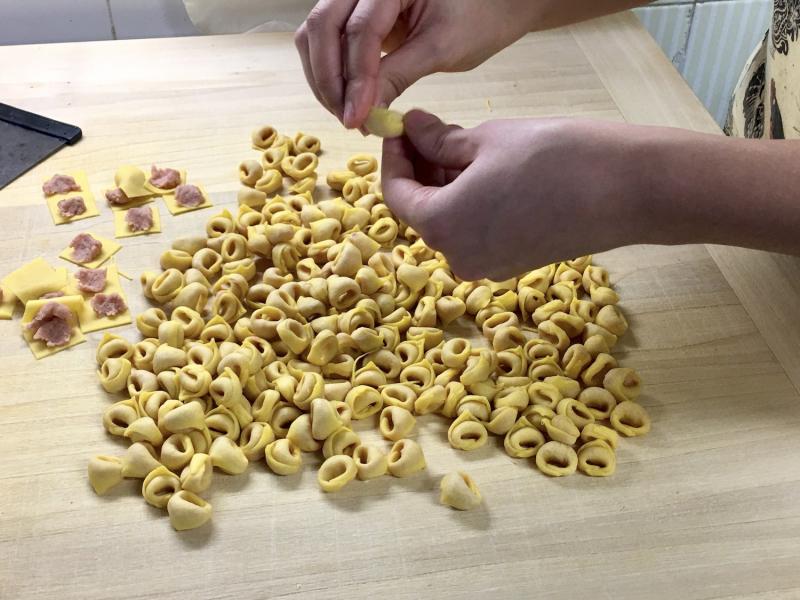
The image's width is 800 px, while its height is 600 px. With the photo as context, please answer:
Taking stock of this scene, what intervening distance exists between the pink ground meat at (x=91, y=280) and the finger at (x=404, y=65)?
375 millimetres

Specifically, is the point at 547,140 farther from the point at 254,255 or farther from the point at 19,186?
the point at 19,186

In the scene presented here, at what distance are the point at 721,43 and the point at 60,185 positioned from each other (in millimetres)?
1301

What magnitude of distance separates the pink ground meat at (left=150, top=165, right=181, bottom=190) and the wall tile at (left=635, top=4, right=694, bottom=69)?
3.23ft

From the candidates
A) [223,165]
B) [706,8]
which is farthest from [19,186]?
[706,8]

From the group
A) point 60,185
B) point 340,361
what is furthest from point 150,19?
point 340,361

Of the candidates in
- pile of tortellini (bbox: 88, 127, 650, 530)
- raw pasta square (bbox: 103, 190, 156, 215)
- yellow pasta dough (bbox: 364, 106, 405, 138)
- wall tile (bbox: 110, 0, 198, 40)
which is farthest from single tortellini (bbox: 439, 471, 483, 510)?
wall tile (bbox: 110, 0, 198, 40)

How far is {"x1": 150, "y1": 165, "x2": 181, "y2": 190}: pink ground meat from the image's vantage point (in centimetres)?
108

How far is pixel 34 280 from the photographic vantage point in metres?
0.95

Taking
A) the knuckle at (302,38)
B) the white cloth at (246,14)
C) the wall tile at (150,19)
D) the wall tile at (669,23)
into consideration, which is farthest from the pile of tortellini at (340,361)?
the wall tile at (669,23)

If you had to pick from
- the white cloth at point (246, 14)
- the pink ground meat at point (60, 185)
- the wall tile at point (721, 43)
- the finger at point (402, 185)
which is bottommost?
the wall tile at point (721, 43)

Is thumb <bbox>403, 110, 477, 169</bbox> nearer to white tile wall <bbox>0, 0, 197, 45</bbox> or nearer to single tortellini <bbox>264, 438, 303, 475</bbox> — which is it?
single tortellini <bbox>264, 438, 303, 475</bbox>

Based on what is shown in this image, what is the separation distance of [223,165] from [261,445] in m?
0.46

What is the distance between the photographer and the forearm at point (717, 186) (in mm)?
687

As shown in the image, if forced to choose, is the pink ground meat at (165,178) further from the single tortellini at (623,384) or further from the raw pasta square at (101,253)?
the single tortellini at (623,384)
